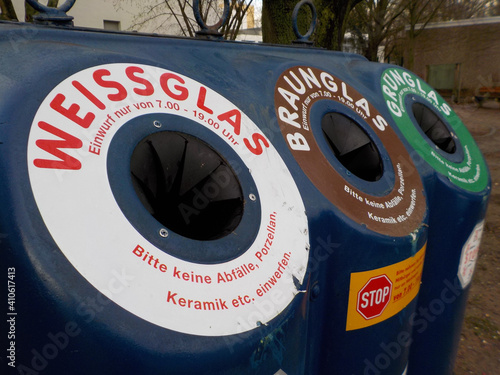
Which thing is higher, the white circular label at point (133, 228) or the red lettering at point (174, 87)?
the red lettering at point (174, 87)

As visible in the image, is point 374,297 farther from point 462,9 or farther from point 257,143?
point 462,9

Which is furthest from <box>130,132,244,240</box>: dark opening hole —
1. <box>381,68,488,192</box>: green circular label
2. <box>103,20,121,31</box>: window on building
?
<box>103,20,121,31</box>: window on building

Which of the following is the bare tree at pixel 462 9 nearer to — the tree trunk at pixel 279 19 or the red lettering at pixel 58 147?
the tree trunk at pixel 279 19

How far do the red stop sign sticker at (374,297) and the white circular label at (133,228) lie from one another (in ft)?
1.07

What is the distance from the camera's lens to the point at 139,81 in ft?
3.74

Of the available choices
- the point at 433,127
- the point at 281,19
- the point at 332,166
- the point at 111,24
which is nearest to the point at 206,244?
the point at 332,166

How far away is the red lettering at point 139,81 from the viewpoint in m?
1.12

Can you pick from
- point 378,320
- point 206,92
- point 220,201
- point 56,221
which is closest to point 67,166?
point 56,221

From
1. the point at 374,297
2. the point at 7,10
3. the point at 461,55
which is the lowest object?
the point at 374,297

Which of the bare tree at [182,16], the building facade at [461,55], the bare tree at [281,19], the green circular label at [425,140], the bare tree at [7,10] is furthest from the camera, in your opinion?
the building facade at [461,55]

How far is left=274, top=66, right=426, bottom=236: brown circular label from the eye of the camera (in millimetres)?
1378

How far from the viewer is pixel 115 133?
1.01m

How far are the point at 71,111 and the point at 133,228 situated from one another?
314 millimetres

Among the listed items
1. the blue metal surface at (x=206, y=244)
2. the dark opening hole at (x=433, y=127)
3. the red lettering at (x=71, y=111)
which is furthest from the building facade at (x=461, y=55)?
the red lettering at (x=71, y=111)
